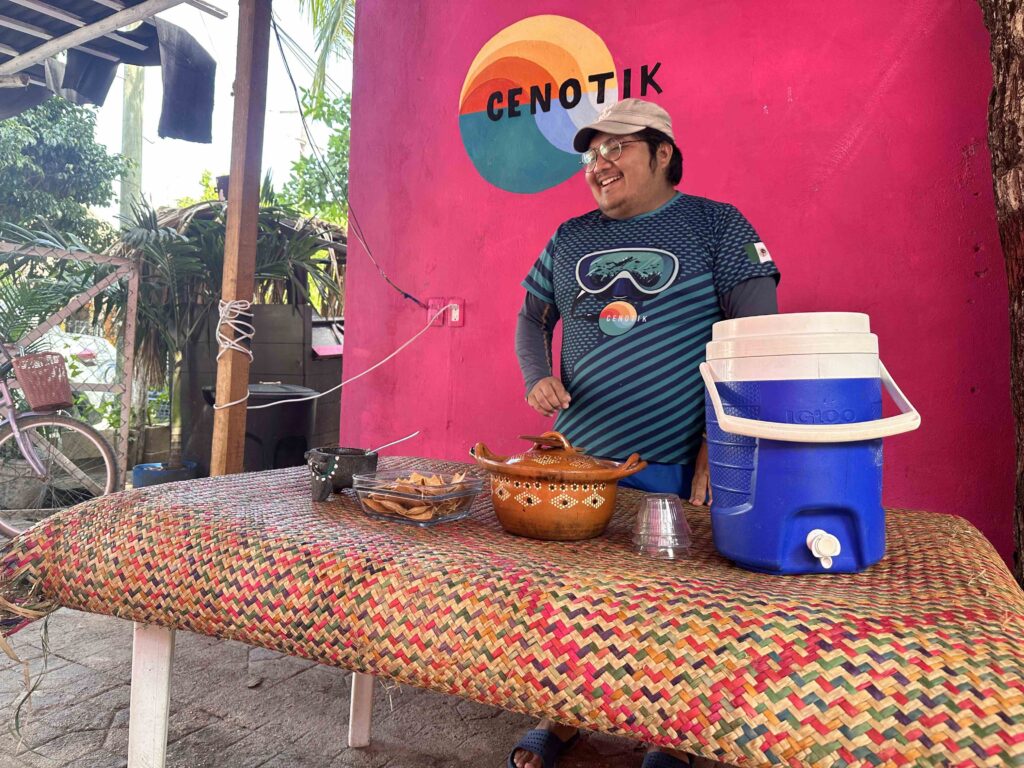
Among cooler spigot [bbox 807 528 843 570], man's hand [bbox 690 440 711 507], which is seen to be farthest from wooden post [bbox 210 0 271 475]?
cooler spigot [bbox 807 528 843 570]

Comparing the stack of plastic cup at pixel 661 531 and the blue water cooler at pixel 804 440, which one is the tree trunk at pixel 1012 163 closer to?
the blue water cooler at pixel 804 440

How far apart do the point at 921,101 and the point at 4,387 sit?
5.02 metres

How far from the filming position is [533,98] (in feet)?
10.3

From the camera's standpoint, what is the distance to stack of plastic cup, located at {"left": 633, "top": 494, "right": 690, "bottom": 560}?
0.93 meters

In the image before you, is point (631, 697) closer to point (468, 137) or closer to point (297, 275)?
point (468, 137)

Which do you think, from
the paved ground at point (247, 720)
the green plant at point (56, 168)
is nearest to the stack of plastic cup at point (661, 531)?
the paved ground at point (247, 720)

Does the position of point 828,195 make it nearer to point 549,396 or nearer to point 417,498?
point 549,396

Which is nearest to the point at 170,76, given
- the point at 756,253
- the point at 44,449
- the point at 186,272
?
the point at 186,272

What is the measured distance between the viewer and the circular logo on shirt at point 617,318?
5.31 feet

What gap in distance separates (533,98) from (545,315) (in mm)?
1669

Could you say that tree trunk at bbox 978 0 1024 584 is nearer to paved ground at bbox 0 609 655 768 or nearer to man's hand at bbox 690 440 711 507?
man's hand at bbox 690 440 711 507

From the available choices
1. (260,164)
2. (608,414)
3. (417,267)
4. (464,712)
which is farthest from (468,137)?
(464,712)

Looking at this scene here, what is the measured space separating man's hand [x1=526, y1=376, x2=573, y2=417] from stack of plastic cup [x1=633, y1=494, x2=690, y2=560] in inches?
24.1

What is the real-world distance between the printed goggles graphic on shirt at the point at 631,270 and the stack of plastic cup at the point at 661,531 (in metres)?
0.76
